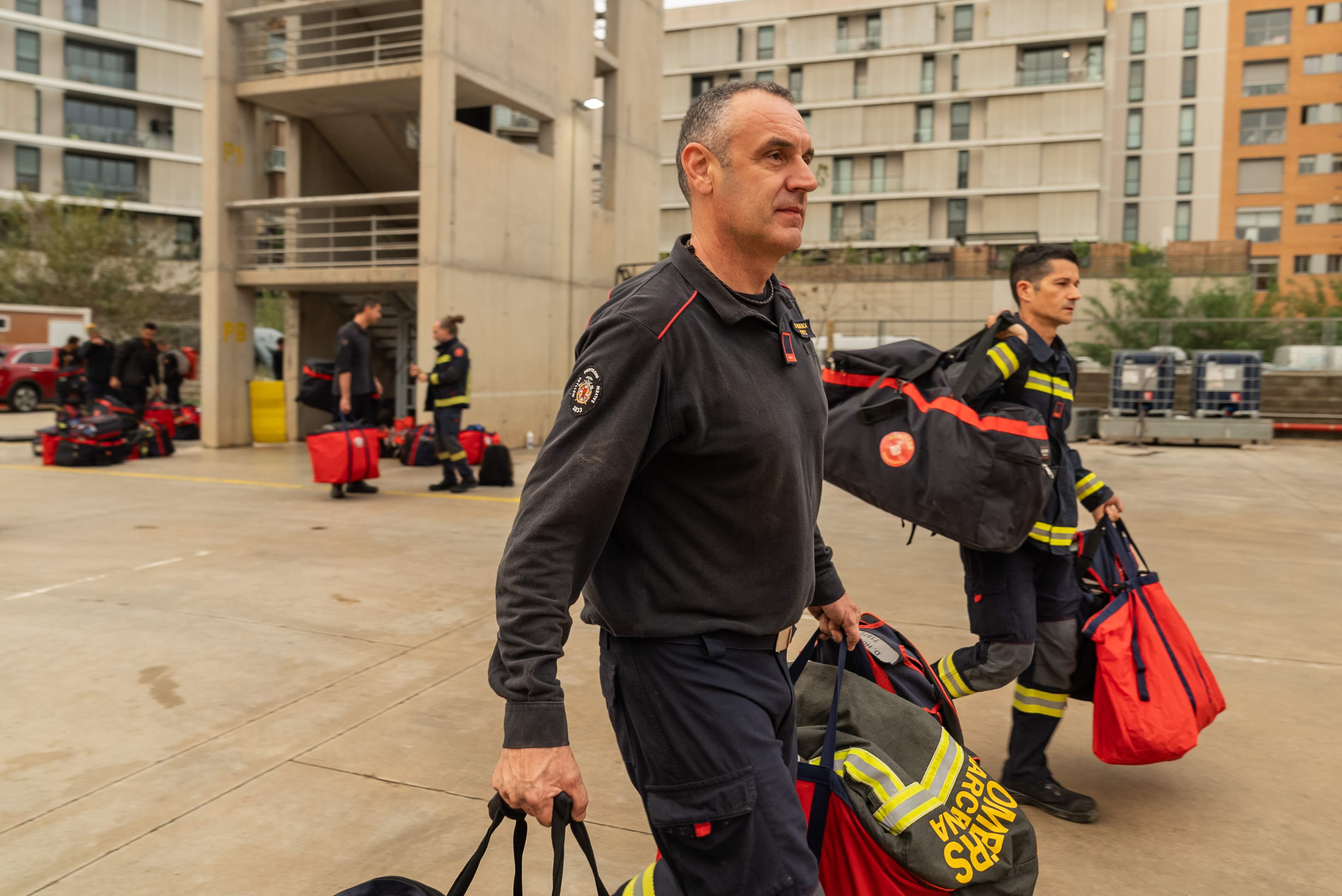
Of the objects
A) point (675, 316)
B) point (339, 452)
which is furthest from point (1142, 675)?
point (339, 452)

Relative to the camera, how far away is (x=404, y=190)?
784 inches

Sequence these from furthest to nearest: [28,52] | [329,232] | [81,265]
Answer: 1. [28,52]
2. [81,265]
3. [329,232]

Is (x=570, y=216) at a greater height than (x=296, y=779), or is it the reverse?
(x=570, y=216)

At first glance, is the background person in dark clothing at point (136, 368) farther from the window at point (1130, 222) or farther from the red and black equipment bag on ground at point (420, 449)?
the window at point (1130, 222)

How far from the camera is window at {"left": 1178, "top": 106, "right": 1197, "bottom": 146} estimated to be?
5953 centimetres

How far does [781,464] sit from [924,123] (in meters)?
62.4

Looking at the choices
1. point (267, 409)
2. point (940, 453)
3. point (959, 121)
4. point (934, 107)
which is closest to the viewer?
point (940, 453)

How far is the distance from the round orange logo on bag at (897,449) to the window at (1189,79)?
67425mm

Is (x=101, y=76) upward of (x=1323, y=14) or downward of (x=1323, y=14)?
downward

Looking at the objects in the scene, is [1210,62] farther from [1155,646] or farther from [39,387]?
[1155,646]

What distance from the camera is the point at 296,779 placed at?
12.0ft

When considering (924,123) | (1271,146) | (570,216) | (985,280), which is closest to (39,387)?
(570,216)

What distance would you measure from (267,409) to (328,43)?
6.68 meters

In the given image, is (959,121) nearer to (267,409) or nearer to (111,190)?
(111,190)
